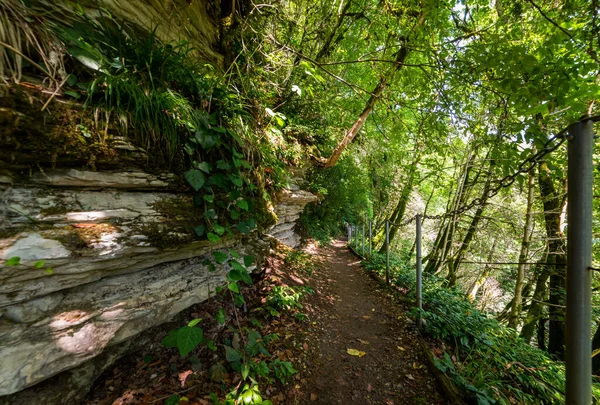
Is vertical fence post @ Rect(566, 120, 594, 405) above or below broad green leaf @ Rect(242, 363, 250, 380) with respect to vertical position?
above

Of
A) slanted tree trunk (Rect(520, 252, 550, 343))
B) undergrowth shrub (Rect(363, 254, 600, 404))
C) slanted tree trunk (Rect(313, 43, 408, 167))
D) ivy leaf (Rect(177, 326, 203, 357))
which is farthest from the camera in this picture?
slanted tree trunk (Rect(520, 252, 550, 343))

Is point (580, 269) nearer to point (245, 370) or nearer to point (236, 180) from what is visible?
point (236, 180)

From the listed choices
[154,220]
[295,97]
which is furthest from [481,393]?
[295,97]

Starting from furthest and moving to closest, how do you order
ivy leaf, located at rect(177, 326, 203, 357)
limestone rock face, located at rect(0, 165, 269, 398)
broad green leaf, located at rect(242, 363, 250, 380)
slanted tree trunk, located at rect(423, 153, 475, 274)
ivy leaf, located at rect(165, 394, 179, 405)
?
1. slanted tree trunk, located at rect(423, 153, 475, 274)
2. broad green leaf, located at rect(242, 363, 250, 380)
3. ivy leaf, located at rect(165, 394, 179, 405)
4. ivy leaf, located at rect(177, 326, 203, 357)
5. limestone rock face, located at rect(0, 165, 269, 398)

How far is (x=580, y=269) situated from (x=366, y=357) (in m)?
2.84

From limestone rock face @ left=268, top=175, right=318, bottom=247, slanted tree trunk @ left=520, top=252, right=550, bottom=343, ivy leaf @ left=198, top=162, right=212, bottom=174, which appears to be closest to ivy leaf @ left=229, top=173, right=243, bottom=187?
ivy leaf @ left=198, top=162, right=212, bottom=174

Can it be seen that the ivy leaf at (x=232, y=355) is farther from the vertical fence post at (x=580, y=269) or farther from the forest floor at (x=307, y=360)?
the vertical fence post at (x=580, y=269)

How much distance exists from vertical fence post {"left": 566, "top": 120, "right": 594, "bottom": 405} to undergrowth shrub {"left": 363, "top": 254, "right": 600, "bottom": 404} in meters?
1.57

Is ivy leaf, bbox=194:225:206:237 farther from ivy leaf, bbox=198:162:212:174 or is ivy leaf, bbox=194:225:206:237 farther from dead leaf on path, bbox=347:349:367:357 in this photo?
dead leaf on path, bbox=347:349:367:357

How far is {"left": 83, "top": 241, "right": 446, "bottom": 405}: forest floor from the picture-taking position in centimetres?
209

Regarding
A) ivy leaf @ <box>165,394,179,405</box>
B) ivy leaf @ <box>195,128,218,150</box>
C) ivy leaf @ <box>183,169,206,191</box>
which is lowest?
ivy leaf @ <box>165,394,179,405</box>

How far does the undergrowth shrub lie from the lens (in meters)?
2.52

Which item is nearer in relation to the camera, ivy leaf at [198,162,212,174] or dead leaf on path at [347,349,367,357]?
ivy leaf at [198,162,212,174]

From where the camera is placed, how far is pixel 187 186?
7.66 ft
